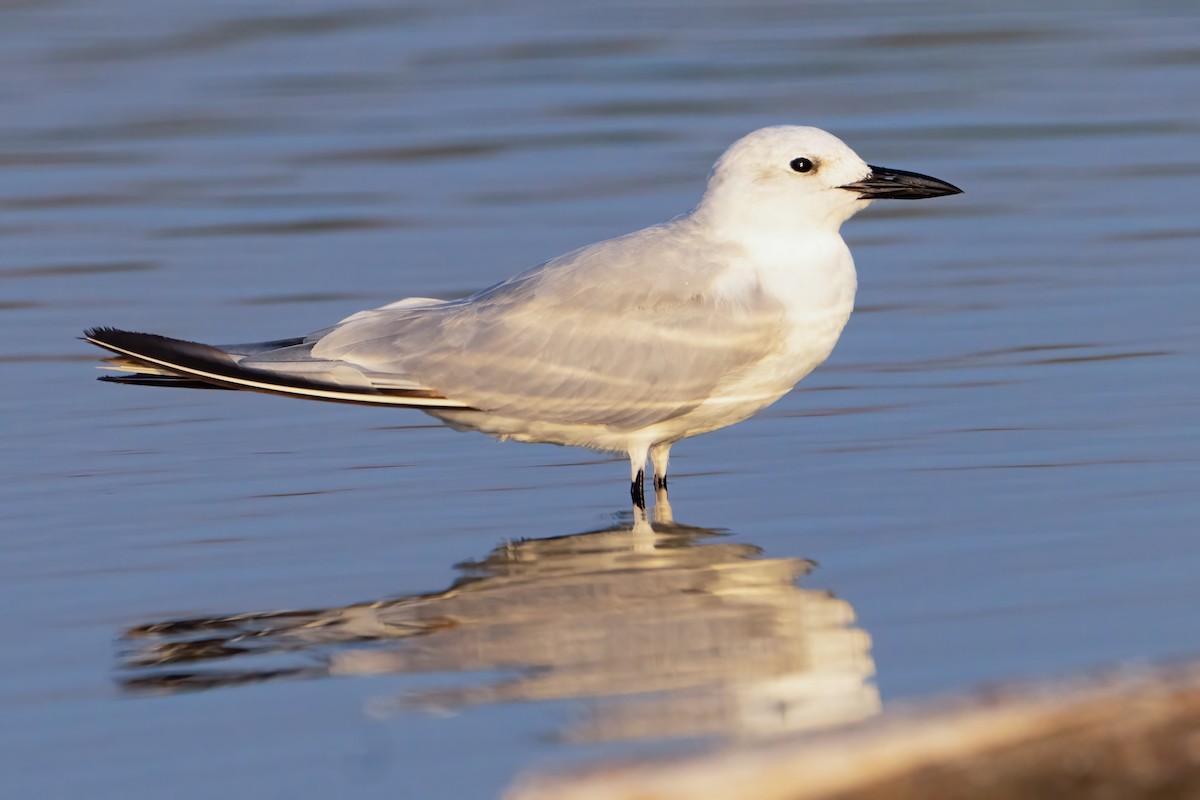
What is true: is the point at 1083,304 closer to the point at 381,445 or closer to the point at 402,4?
the point at 381,445

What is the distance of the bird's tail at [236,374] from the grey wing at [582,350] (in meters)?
0.07

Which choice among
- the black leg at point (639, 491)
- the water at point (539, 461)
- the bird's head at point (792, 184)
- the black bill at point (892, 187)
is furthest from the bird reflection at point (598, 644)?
the black bill at point (892, 187)

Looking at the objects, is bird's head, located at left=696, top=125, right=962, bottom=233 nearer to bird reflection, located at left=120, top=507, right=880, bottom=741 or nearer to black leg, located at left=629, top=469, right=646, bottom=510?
black leg, located at left=629, top=469, right=646, bottom=510

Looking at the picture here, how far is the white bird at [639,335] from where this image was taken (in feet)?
22.0

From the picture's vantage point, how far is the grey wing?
671 centimetres

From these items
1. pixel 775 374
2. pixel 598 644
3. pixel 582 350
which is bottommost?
pixel 598 644

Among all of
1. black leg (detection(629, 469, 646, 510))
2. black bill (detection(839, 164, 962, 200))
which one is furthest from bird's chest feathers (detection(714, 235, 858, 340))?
black leg (detection(629, 469, 646, 510))

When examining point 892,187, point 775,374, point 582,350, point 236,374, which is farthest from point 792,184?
point 236,374

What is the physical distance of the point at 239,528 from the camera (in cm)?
666

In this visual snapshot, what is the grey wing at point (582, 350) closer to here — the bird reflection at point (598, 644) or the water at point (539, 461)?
the water at point (539, 461)

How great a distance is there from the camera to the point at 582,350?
6.84 meters

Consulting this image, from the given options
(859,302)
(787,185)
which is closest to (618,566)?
(787,185)

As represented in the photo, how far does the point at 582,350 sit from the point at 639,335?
0.61 ft

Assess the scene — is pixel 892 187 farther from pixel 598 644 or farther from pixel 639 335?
pixel 598 644
